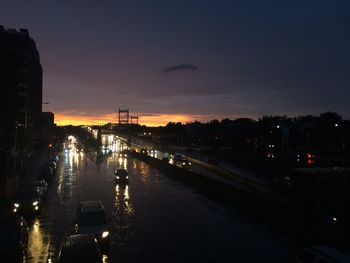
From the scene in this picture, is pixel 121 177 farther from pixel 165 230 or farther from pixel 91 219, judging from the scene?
pixel 91 219

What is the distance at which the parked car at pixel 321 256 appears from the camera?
890 centimetres

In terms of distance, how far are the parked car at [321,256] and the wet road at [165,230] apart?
4.06m

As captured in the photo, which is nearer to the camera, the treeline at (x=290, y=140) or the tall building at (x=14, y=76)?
the treeline at (x=290, y=140)

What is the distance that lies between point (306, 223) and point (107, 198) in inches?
577

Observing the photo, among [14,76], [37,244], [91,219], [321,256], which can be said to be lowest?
[37,244]

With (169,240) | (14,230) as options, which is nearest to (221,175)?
(169,240)

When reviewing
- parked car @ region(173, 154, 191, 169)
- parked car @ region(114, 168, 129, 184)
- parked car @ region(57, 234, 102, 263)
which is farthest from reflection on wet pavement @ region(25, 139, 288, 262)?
parked car @ region(173, 154, 191, 169)

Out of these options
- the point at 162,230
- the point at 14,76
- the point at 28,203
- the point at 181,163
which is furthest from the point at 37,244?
the point at 14,76

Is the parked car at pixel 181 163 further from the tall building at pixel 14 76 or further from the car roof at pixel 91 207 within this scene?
the tall building at pixel 14 76

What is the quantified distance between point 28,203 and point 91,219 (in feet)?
23.4

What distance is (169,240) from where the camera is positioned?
16.2 meters

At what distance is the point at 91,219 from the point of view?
50.5 ft

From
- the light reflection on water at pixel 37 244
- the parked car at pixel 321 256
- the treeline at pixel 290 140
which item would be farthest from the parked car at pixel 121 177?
the treeline at pixel 290 140

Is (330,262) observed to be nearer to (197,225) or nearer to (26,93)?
(197,225)
